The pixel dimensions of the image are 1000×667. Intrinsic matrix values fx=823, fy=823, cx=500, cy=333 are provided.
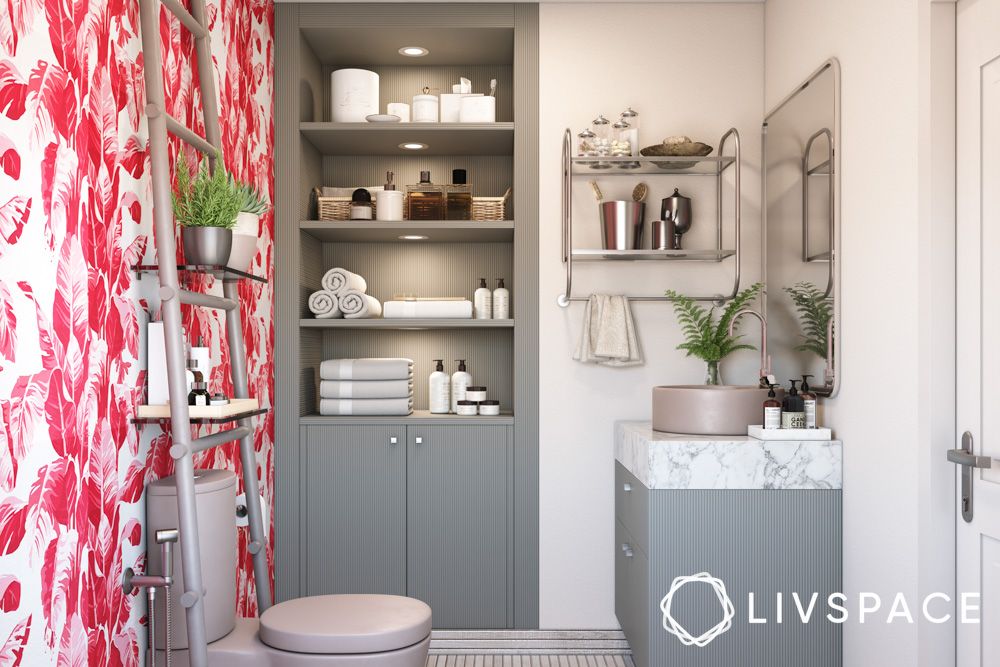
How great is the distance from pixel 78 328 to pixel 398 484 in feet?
5.41

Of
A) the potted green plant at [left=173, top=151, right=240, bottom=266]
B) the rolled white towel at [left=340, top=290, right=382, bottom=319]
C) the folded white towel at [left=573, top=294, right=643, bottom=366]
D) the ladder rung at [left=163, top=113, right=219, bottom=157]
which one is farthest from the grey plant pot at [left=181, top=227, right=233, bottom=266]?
the folded white towel at [left=573, top=294, right=643, bottom=366]

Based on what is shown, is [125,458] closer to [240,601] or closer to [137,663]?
[137,663]

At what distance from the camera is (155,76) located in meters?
1.95

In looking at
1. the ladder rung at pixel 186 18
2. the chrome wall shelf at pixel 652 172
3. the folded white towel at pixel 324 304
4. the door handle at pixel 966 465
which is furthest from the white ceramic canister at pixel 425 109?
the door handle at pixel 966 465

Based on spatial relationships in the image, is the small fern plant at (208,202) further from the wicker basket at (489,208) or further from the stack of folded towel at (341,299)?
the wicker basket at (489,208)

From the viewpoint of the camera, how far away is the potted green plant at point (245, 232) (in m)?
2.19

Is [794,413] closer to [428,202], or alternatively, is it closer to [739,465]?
[739,465]

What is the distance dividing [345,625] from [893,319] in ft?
5.36

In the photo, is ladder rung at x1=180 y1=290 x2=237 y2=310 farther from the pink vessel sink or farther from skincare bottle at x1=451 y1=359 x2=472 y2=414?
the pink vessel sink

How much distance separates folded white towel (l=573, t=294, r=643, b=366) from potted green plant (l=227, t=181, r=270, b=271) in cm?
136

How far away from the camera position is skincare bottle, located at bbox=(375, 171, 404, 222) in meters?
3.25

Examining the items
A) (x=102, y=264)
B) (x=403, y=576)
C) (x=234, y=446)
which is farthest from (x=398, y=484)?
(x=102, y=264)

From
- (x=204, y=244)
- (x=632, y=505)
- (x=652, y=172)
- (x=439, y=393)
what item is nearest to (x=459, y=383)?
(x=439, y=393)

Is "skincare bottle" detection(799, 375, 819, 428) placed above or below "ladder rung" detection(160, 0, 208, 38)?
below
